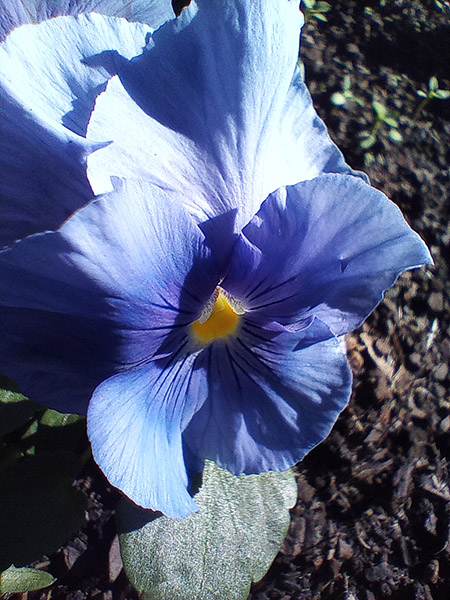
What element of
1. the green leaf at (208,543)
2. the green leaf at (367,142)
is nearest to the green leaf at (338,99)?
the green leaf at (367,142)

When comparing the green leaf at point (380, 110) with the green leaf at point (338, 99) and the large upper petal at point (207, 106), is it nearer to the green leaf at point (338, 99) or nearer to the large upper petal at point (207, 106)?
the green leaf at point (338, 99)

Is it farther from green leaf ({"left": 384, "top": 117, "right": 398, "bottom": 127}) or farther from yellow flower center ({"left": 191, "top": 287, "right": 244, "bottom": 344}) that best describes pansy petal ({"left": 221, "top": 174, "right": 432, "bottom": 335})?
green leaf ({"left": 384, "top": 117, "right": 398, "bottom": 127})

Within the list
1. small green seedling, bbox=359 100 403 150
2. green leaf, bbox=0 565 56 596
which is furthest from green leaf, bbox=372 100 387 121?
green leaf, bbox=0 565 56 596

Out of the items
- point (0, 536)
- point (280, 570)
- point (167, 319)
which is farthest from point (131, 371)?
point (280, 570)

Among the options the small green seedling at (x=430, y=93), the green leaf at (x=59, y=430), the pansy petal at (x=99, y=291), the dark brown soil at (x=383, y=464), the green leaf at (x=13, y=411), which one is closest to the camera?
the pansy petal at (x=99, y=291)

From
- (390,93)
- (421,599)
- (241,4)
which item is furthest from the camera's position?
(390,93)

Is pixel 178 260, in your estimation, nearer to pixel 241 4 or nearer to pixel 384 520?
pixel 241 4
